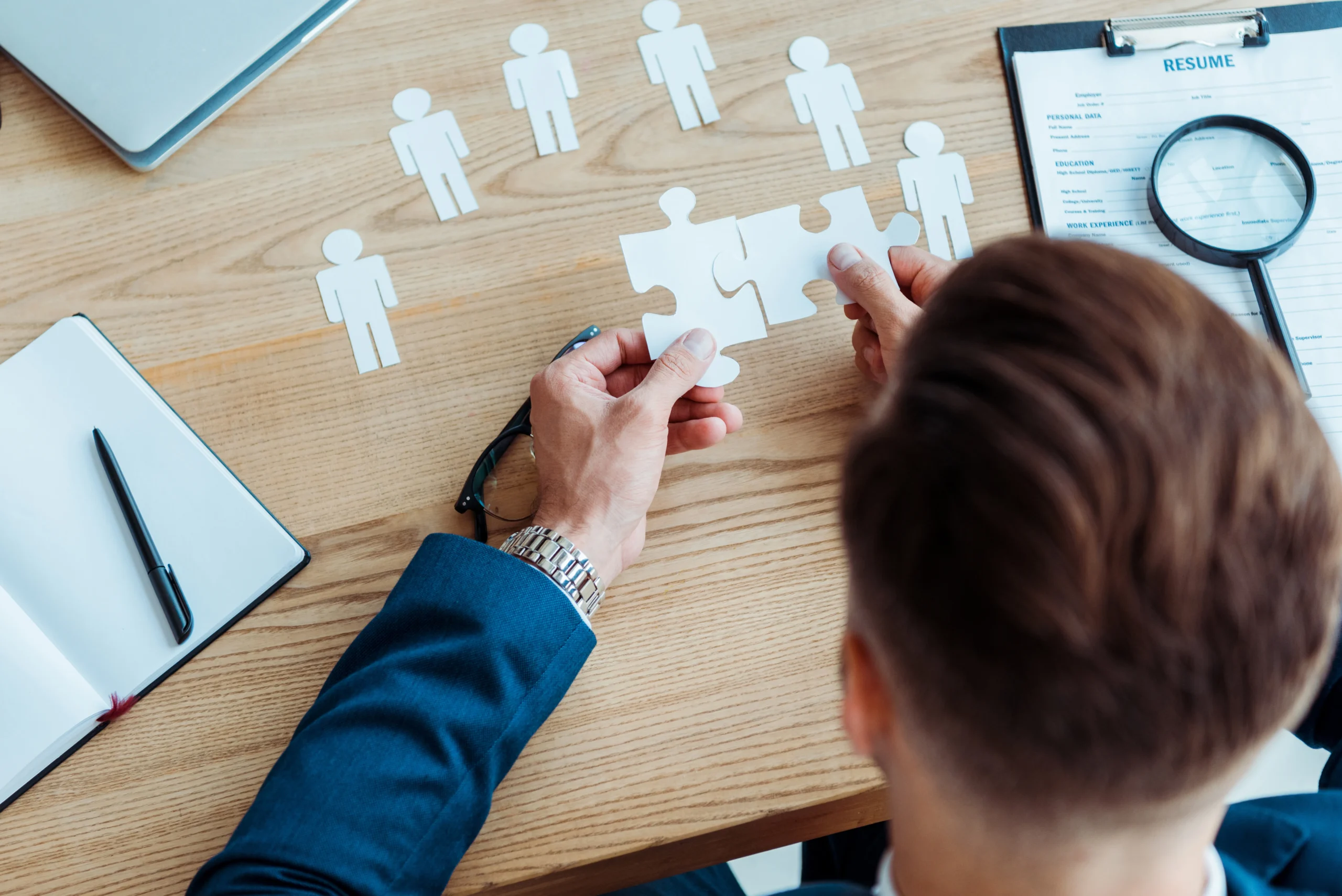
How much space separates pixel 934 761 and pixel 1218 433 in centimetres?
26

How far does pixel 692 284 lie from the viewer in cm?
107

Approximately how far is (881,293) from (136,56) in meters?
0.99

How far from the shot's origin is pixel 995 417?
0.46 m

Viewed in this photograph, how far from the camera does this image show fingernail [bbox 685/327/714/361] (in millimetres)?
1007

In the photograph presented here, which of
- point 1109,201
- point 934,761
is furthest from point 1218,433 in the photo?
point 1109,201

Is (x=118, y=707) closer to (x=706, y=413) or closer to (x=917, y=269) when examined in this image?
(x=706, y=413)

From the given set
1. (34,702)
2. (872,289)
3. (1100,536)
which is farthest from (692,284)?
(34,702)

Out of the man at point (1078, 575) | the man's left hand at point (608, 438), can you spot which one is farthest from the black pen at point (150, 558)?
the man at point (1078, 575)

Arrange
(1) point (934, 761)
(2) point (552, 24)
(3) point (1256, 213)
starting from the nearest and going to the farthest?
(1) point (934, 761) < (3) point (1256, 213) < (2) point (552, 24)

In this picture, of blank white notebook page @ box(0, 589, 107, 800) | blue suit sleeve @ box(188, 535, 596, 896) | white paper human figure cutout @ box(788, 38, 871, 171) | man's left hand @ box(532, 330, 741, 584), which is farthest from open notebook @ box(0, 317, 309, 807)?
white paper human figure cutout @ box(788, 38, 871, 171)

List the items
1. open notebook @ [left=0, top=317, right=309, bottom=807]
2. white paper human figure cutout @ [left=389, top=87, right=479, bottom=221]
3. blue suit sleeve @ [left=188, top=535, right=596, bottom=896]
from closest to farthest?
blue suit sleeve @ [left=188, top=535, right=596, bottom=896], open notebook @ [left=0, top=317, right=309, bottom=807], white paper human figure cutout @ [left=389, top=87, right=479, bottom=221]

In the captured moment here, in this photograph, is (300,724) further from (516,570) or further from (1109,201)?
(1109,201)

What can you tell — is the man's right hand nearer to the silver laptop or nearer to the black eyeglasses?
the black eyeglasses

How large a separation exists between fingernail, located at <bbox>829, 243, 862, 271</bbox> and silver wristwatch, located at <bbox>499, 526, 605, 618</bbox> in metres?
0.46
